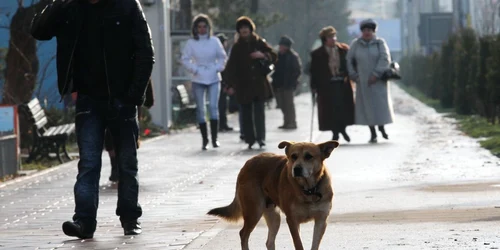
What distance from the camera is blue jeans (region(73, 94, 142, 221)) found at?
10.2m

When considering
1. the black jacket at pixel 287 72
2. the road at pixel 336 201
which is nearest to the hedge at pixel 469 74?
the road at pixel 336 201

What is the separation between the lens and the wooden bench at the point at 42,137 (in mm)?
19281

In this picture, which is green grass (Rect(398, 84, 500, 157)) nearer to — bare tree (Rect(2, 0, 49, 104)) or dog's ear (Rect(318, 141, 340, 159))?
bare tree (Rect(2, 0, 49, 104))

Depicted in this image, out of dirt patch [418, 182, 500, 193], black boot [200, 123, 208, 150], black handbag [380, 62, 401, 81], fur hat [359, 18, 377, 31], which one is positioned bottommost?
black boot [200, 123, 208, 150]

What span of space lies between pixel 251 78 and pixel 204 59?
745mm

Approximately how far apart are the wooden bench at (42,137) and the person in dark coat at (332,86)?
4.37 m

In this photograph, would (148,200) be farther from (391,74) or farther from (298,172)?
(391,74)

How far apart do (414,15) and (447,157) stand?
94.6m

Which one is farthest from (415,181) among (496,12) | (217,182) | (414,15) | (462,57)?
(414,15)

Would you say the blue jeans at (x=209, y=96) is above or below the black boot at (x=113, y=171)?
above

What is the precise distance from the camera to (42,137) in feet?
63.5

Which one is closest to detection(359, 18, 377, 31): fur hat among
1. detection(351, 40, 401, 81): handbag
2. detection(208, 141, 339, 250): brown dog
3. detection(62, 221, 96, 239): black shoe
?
detection(351, 40, 401, 81): handbag

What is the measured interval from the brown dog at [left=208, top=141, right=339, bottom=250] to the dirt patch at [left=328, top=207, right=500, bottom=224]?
1843 mm

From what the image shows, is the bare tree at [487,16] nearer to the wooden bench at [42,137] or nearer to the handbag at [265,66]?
the handbag at [265,66]
